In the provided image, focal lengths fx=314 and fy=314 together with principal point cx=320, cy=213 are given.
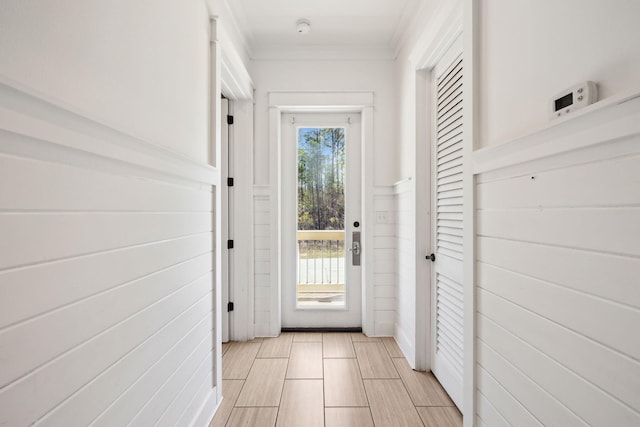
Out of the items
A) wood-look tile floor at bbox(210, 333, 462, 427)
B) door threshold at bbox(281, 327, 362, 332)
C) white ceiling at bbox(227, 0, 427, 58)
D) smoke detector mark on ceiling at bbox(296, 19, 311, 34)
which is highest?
white ceiling at bbox(227, 0, 427, 58)

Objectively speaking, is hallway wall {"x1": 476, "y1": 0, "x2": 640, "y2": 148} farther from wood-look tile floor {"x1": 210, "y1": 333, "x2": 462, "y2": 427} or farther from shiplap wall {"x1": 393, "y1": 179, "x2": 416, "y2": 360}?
wood-look tile floor {"x1": 210, "y1": 333, "x2": 462, "y2": 427}

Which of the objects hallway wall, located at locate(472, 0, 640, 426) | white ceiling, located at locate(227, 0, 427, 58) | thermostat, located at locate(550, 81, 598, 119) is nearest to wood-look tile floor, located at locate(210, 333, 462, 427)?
hallway wall, located at locate(472, 0, 640, 426)

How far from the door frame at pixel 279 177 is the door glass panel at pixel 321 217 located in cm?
26

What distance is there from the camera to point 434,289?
2199 mm

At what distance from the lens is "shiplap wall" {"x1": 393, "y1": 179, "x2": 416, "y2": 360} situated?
92.7 inches

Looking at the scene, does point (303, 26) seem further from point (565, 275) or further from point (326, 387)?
point (326, 387)

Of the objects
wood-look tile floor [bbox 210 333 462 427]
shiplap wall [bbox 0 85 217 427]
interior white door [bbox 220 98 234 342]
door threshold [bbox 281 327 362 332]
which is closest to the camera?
shiplap wall [bbox 0 85 217 427]

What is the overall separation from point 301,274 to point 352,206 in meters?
0.83

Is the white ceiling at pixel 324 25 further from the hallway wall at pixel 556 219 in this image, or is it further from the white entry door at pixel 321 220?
the hallway wall at pixel 556 219

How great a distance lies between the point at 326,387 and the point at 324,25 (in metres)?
2.68

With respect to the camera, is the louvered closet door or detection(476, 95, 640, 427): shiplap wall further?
the louvered closet door

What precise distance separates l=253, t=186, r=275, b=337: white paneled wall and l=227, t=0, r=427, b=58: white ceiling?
128cm

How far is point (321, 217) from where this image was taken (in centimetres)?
307

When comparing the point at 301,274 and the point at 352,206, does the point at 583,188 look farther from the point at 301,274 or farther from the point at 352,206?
the point at 301,274
